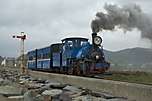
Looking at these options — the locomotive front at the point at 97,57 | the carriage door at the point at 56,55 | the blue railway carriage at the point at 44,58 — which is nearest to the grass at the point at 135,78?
the locomotive front at the point at 97,57

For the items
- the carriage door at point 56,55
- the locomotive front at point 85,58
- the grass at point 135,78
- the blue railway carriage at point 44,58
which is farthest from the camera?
the blue railway carriage at point 44,58

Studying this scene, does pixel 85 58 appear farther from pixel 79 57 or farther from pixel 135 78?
pixel 135 78

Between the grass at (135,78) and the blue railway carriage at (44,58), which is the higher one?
the blue railway carriage at (44,58)

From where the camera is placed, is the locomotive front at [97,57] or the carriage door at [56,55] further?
the carriage door at [56,55]

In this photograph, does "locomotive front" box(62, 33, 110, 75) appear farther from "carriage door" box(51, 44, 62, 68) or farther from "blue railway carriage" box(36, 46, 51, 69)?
"blue railway carriage" box(36, 46, 51, 69)

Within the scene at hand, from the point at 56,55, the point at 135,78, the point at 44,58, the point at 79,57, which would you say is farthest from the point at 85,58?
the point at 44,58

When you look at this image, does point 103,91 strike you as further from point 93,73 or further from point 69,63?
point 69,63

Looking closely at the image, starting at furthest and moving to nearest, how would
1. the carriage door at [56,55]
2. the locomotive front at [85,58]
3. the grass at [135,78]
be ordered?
the carriage door at [56,55] → the locomotive front at [85,58] → the grass at [135,78]

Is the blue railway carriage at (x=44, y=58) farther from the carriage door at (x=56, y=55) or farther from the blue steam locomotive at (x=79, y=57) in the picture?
the blue steam locomotive at (x=79, y=57)

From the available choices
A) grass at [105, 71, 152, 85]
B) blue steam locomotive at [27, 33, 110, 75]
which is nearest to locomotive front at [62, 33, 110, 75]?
blue steam locomotive at [27, 33, 110, 75]

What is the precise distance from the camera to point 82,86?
16609 mm

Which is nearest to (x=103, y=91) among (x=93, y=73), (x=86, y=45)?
(x=93, y=73)

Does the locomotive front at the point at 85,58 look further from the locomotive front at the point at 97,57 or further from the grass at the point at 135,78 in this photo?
the grass at the point at 135,78

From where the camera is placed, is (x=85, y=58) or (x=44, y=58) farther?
(x=44, y=58)
